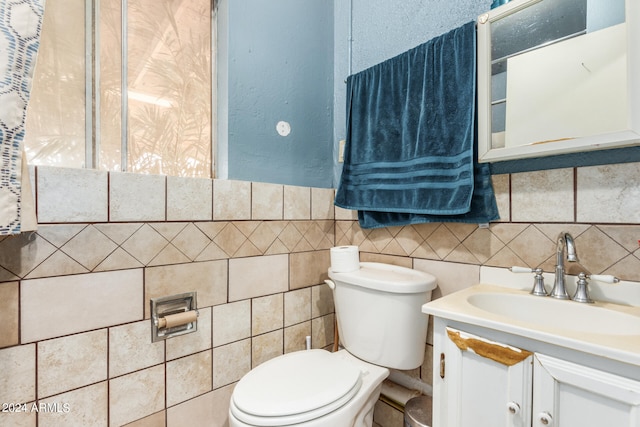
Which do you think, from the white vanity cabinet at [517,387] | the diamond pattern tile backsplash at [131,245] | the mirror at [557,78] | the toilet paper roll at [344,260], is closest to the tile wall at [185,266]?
the diamond pattern tile backsplash at [131,245]

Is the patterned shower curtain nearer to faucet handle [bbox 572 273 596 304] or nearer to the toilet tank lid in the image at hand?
the toilet tank lid

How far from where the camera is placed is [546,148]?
37.5 inches

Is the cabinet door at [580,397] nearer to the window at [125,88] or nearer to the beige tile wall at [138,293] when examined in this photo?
the beige tile wall at [138,293]

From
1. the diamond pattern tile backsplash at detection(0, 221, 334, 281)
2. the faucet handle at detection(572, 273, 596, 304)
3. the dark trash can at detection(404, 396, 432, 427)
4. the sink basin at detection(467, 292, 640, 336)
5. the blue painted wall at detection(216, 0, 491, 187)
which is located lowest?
the dark trash can at detection(404, 396, 432, 427)

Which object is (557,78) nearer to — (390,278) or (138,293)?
(390,278)

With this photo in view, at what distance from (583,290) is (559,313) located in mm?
93

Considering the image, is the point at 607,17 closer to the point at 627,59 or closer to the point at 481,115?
the point at 627,59

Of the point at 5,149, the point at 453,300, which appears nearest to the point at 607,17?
the point at 453,300

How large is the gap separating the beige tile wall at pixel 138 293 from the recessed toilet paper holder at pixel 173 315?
2cm

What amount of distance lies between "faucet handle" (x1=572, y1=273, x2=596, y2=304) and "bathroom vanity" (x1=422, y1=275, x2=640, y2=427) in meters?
0.02

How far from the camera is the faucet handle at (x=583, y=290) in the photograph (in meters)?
0.87

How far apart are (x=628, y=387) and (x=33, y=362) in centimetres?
143

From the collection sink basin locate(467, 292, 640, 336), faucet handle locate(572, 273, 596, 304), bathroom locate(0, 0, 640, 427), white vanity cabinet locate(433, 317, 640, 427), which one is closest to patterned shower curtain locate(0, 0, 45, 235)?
bathroom locate(0, 0, 640, 427)

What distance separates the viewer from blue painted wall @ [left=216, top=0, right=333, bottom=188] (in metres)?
1.30
